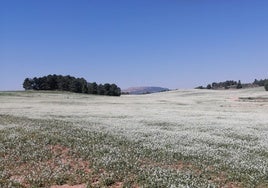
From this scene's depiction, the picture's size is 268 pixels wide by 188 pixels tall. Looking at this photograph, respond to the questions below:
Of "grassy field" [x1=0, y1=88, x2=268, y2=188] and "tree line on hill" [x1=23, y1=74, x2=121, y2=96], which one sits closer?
"grassy field" [x1=0, y1=88, x2=268, y2=188]

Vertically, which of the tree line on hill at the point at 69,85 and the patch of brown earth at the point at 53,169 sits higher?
the tree line on hill at the point at 69,85

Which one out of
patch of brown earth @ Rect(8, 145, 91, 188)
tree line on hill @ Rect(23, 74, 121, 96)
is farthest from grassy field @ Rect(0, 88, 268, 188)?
tree line on hill @ Rect(23, 74, 121, 96)

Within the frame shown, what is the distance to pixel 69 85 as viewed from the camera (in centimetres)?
15750

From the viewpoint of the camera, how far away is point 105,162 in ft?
64.1

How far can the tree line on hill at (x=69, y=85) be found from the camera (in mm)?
156750

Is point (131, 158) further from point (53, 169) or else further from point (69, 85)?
point (69, 85)

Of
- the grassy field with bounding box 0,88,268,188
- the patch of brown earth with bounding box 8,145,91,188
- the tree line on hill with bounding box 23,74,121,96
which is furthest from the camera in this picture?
the tree line on hill with bounding box 23,74,121,96

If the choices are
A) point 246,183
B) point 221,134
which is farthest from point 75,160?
point 221,134

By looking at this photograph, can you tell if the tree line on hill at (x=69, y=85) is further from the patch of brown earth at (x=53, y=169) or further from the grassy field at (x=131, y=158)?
the patch of brown earth at (x=53, y=169)

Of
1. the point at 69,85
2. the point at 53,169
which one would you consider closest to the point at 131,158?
the point at 53,169

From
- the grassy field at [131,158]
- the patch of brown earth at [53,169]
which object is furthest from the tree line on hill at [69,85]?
the patch of brown earth at [53,169]

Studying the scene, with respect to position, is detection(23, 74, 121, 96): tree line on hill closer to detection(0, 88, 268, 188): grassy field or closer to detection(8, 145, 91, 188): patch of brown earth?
detection(0, 88, 268, 188): grassy field

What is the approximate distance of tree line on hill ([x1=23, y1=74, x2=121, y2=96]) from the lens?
156750 millimetres

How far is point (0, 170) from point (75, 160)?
343cm
